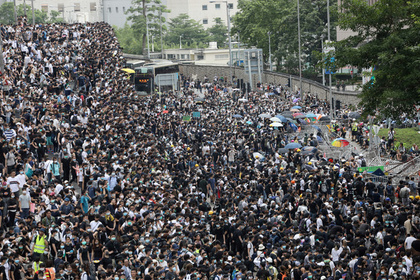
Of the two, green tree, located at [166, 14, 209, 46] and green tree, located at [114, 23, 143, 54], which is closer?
green tree, located at [114, 23, 143, 54]

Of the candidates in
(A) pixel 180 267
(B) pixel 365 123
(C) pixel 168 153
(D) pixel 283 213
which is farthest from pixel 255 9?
(A) pixel 180 267

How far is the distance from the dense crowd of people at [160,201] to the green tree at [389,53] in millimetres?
3231

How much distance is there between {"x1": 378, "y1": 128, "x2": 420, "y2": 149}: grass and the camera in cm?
3503

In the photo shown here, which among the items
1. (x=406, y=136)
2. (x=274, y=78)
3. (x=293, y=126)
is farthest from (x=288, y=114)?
(x=274, y=78)

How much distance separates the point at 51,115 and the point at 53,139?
1767mm

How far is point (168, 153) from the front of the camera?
31.7 m

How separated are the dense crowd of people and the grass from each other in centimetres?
523

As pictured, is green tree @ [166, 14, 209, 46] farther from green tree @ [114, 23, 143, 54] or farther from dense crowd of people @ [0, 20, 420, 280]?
dense crowd of people @ [0, 20, 420, 280]

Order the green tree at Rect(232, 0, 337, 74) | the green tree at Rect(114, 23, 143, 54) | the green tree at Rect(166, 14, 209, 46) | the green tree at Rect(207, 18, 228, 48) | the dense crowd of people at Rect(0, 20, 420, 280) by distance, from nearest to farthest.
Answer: the dense crowd of people at Rect(0, 20, 420, 280)
the green tree at Rect(232, 0, 337, 74)
the green tree at Rect(114, 23, 143, 54)
the green tree at Rect(207, 18, 228, 48)
the green tree at Rect(166, 14, 209, 46)

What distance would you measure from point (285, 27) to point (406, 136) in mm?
29696

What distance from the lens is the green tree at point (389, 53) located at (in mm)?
19562

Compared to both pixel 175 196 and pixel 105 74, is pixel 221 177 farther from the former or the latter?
pixel 105 74

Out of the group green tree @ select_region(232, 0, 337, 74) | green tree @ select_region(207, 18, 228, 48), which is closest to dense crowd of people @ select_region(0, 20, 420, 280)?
green tree @ select_region(232, 0, 337, 74)

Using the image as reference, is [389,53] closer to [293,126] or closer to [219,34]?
[293,126]
